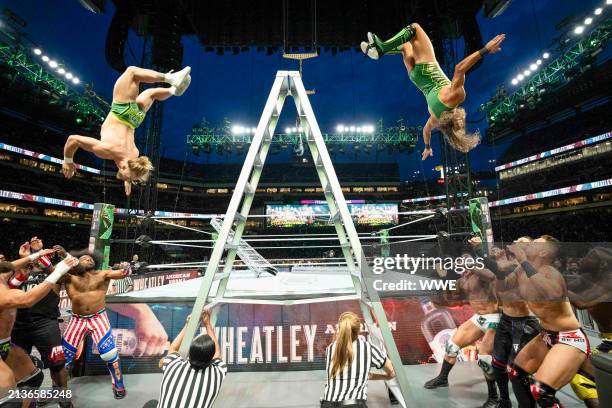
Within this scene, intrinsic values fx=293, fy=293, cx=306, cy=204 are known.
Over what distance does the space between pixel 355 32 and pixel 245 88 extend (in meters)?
46.7

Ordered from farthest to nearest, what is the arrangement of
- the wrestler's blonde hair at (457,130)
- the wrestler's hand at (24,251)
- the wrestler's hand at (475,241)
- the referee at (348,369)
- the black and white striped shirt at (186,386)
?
1. the wrestler's hand at (24,251)
2. the wrestler's hand at (475,241)
3. the wrestler's blonde hair at (457,130)
4. the referee at (348,369)
5. the black and white striped shirt at (186,386)

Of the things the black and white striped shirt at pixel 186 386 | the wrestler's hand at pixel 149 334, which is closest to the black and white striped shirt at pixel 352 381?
the black and white striped shirt at pixel 186 386

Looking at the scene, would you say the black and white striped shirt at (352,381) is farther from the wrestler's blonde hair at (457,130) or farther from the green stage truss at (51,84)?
the green stage truss at (51,84)

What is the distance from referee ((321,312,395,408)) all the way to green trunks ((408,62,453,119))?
175 centimetres

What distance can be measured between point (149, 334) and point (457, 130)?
169 inches

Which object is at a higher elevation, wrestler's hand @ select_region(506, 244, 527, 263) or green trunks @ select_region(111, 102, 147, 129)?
green trunks @ select_region(111, 102, 147, 129)

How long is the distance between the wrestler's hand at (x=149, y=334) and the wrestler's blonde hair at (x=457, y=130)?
4044 millimetres

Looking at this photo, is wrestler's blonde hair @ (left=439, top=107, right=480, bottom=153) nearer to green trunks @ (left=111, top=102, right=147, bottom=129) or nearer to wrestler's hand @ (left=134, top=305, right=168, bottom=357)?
green trunks @ (left=111, top=102, right=147, bottom=129)

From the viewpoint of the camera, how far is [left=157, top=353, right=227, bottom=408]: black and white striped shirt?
172 cm

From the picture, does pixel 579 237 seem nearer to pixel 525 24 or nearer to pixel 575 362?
pixel 575 362

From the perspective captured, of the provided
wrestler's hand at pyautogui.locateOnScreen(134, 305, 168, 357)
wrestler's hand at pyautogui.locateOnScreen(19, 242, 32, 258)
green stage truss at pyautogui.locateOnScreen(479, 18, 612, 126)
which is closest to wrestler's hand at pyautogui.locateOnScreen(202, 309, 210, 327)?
wrestler's hand at pyautogui.locateOnScreen(134, 305, 168, 357)

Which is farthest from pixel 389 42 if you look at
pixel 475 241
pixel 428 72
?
pixel 475 241

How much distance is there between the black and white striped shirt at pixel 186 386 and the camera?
1.72m

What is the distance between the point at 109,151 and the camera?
240cm
